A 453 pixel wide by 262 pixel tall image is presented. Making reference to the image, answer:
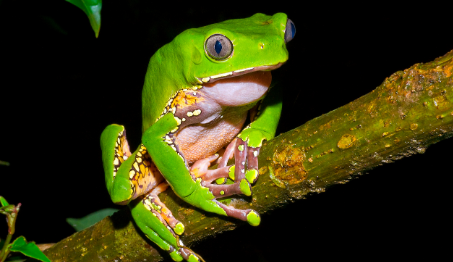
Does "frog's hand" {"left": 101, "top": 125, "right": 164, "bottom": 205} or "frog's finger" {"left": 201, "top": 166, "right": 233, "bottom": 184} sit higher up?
"frog's finger" {"left": 201, "top": 166, "right": 233, "bottom": 184}

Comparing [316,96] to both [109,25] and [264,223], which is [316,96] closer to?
[264,223]

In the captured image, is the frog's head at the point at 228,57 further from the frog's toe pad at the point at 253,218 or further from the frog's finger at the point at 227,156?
the frog's toe pad at the point at 253,218

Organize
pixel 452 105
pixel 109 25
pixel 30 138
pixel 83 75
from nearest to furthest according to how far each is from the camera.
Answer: pixel 452 105
pixel 109 25
pixel 83 75
pixel 30 138

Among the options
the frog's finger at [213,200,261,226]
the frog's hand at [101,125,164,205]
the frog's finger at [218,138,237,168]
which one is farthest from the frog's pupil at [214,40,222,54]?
the frog's hand at [101,125,164,205]

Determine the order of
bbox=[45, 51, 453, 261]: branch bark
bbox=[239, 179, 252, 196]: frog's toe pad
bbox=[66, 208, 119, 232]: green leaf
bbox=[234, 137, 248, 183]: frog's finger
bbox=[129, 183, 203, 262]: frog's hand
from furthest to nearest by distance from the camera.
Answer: bbox=[66, 208, 119, 232]: green leaf
bbox=[129, 183, 203, 262]: frog's hand
bbox=[234, 137, 248, 183]: frog's finger
bbox=[239, 179, 252, 196]: frog's toe pad
bbox=[45, 51, 453, 261]: branch bark

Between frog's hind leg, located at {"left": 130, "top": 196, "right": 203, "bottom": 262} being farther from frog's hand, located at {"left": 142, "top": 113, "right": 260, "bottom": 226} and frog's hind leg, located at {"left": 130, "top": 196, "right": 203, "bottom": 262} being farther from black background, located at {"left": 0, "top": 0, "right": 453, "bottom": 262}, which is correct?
black background, located at {"left": 0, "top": 0, "right": 453, "bottom": 262}

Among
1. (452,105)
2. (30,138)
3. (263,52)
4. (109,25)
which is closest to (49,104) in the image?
(30,138)

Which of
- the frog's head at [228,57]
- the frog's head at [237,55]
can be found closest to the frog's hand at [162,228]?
the frog's head at [228,57]
